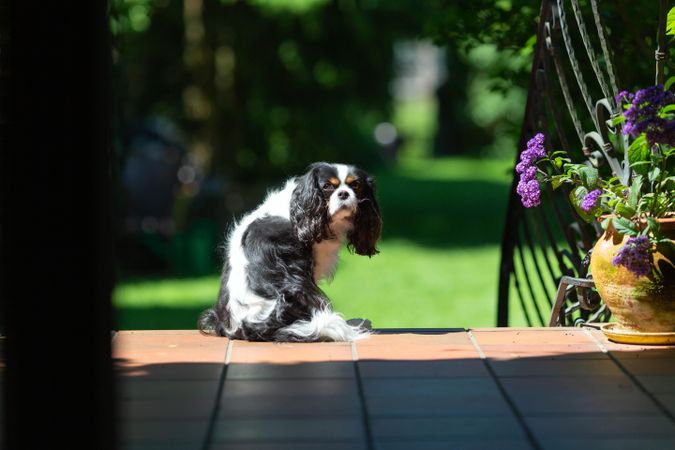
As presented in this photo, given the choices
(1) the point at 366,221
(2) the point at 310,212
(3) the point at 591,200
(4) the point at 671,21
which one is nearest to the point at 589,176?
(3) the point at 591,200

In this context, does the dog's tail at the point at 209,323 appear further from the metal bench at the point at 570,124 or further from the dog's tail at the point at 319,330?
the metal bench at the point at 570,124

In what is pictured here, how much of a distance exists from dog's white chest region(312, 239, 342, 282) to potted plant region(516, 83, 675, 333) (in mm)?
967

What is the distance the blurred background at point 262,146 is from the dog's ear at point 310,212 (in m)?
5.04

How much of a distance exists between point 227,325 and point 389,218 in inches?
572

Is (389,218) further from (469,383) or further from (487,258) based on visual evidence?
(469,383)

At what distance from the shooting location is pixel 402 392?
3.99 metres

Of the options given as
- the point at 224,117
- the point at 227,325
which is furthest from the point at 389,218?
the point at 227,325

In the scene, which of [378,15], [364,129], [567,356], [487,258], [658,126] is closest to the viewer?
[658,126]

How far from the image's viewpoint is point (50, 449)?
7.66 feet

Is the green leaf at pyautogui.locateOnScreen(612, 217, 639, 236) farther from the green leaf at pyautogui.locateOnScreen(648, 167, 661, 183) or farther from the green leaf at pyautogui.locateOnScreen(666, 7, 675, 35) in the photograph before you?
the green leaf at pyautogui.locateOnScreen(666, 7, 675, 35)

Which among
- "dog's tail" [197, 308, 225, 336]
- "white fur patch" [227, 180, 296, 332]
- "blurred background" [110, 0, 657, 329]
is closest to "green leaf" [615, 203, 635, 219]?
"white fur patch" [227, 180, 296, 332]

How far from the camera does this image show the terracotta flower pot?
4.45m

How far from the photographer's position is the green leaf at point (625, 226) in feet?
14.5

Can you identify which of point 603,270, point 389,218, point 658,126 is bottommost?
point 389,218
